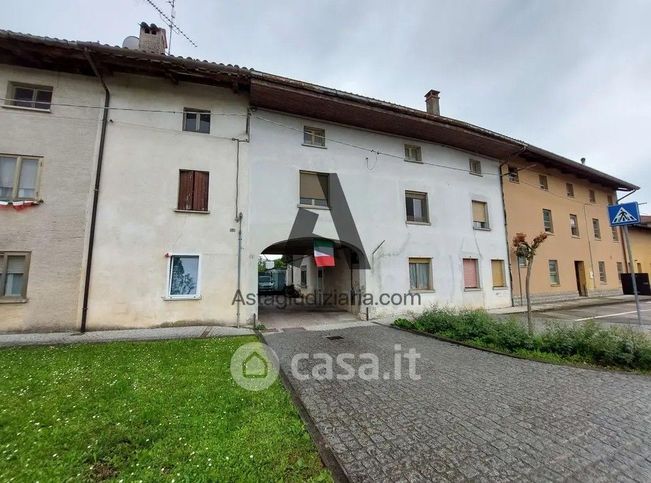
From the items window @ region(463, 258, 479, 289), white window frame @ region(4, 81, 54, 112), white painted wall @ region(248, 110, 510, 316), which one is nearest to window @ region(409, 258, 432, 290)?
white painted wall @ region(248, 110, 510, 316)

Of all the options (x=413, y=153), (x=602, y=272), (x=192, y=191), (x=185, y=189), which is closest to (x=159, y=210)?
(x=185, y=189)

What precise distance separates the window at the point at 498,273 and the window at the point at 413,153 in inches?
247

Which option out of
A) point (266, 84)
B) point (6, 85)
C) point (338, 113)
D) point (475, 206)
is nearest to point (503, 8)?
point (338, 113)

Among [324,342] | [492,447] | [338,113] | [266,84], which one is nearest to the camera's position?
[492,447]

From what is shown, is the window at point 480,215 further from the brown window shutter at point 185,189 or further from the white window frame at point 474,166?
the brown window shutter at point 185,189

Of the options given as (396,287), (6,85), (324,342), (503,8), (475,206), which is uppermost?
(503,8)

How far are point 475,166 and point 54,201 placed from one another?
17019 millimetres

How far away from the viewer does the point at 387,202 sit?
12.0m

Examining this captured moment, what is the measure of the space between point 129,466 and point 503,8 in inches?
479

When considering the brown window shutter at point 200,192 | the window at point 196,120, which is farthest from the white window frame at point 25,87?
the brown window shutter at point 200,192

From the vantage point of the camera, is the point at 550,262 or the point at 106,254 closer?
the point at 106,254

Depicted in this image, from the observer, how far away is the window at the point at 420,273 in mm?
12305

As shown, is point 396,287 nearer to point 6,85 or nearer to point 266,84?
point 266,84

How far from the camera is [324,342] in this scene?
7.57 meters
